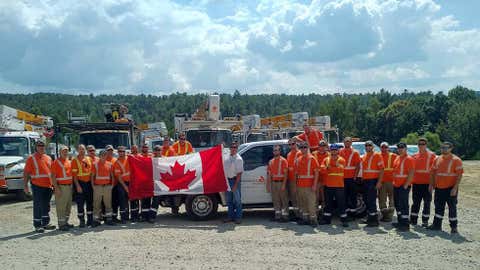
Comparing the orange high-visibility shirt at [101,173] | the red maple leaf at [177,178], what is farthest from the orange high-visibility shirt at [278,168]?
the orange high-visibility shirt at [101,173]

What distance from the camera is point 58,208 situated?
32.4ft

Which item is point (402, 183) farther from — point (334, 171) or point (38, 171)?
point (38, 171)

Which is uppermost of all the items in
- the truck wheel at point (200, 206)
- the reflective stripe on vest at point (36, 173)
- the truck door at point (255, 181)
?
the reflective stripe on vest at point (36, 173)

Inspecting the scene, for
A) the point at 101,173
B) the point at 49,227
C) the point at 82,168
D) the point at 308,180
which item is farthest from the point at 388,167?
the point at 49,227

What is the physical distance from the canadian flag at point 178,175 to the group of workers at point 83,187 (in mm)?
220

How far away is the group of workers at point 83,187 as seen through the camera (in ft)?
32.3

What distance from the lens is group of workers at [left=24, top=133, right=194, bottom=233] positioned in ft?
32.3

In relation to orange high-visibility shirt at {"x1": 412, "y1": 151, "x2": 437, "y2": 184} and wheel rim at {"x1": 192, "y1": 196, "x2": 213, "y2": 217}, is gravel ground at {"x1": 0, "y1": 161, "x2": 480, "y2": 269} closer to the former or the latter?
wheel rim at {"x1": 192, "y1": 196, "x2": 213, "y2": 217}

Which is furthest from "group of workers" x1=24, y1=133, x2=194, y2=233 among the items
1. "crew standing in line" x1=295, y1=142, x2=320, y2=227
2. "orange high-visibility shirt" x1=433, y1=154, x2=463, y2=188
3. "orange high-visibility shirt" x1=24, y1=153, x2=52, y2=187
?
"orange high-visibility shirt" x1=433, y1=154, x2=463, y2=188

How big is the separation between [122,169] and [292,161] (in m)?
3.88

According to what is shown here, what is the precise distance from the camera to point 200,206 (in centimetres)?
1080

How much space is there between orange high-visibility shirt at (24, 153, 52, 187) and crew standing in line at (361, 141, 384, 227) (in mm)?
6827

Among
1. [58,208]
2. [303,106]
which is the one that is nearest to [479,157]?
[58,208]

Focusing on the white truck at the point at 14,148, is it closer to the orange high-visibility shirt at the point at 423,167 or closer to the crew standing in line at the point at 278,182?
the crew standing in line at the point at 278,182
